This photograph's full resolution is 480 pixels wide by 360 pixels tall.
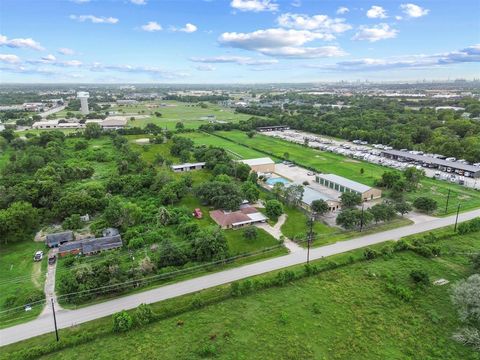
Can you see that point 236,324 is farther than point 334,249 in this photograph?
No

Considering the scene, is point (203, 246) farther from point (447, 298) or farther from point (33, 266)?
point (447, 298)

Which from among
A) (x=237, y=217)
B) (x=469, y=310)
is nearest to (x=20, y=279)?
(x=237, y=217)

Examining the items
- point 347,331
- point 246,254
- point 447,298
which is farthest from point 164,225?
point 447,298

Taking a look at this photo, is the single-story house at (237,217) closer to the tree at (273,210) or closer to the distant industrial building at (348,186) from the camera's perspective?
the tree at (273,210)

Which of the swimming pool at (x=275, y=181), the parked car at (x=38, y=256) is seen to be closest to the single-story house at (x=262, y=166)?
the swimming pool at (x=275, y=181)

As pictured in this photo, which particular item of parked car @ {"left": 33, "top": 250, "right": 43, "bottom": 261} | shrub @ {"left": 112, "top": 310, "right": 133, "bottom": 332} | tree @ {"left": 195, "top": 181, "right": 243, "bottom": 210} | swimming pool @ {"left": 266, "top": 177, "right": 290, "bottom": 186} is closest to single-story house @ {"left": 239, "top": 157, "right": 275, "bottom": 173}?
swimming pool @ {"left": 266, "top": 177, "right": 290, "bottom": 186}
